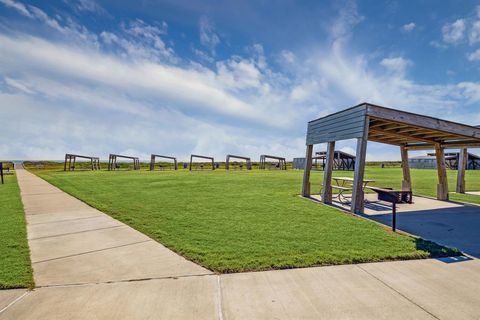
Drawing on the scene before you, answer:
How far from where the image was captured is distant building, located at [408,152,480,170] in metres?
39.8

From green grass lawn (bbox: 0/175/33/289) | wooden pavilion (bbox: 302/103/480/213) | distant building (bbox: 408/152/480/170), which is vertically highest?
distant building (bbox: 408/152/480/170)

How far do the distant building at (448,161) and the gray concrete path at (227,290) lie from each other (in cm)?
4447

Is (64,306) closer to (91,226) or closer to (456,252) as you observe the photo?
(91,226)

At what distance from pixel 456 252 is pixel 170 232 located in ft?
16.6

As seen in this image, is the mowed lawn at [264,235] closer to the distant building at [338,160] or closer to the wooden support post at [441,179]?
the wooden support post at [441,179]

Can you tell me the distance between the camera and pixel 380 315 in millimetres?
2525

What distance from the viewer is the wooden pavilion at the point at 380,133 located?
299 inches

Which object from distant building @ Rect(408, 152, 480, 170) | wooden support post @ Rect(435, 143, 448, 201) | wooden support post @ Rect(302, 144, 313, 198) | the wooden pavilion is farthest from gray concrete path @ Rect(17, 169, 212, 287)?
distant building @ Rect(408, 152, 480, 170)

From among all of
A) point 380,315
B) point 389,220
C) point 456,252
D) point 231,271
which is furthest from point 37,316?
point 389,220

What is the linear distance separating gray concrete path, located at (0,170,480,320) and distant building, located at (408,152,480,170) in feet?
146

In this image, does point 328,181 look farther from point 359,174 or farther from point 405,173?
point 405,173

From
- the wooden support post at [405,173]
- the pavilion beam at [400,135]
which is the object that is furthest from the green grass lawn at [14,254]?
the wooden support post at [405,173]

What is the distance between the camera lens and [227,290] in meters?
2.95

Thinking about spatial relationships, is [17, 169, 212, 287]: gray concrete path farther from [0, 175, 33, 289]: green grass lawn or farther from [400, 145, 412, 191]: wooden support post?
[400, 145, 412, 191]: wooden support post
